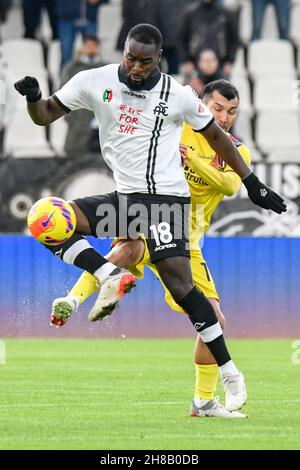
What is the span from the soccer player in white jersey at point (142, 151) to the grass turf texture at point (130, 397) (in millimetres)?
895

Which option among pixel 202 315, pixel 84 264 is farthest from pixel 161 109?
pixel 202 315

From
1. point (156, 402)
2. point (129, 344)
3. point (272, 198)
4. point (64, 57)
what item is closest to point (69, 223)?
point (272, 198)

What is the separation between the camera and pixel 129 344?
1430 centimetres

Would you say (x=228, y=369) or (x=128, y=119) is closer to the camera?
(x=128, y=119)

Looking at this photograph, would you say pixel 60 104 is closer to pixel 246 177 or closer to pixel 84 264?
pixel 84 264

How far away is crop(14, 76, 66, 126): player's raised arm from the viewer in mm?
7434

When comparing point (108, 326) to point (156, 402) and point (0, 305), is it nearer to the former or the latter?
point (0, 305)

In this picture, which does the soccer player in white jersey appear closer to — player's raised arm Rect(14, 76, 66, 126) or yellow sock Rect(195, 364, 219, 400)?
player's raised arm Rect(14, 76, 66, 126)

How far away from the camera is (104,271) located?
24.4 feet

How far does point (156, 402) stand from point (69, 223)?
1.93 metres

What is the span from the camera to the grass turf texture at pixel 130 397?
22.7 feet

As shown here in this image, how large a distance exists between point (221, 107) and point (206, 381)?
190 cm

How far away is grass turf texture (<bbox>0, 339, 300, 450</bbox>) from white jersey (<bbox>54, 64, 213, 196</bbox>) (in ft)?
5.02

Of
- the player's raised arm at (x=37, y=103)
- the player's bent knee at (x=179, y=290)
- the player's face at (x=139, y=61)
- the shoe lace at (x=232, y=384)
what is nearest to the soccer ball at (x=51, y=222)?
the player's raised arm at (x=37, y=103)
